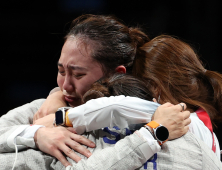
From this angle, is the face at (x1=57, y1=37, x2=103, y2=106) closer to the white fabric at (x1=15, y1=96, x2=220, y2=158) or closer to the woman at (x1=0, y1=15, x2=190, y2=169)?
the woman at (x1=0, y1=15, x2=190, y2=169)

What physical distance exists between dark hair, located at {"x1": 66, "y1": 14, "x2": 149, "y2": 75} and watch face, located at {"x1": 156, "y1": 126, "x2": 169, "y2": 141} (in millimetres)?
477

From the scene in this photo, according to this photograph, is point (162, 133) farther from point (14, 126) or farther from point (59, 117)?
point (14, 126)

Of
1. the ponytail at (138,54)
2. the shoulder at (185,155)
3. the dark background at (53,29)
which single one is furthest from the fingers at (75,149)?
the dark background at (53,29)

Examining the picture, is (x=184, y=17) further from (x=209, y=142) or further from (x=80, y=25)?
(x=209, y=142)

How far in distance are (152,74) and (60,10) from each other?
0.89 meters

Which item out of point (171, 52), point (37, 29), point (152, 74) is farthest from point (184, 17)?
point (37, 29)

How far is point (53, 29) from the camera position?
72.2 inches

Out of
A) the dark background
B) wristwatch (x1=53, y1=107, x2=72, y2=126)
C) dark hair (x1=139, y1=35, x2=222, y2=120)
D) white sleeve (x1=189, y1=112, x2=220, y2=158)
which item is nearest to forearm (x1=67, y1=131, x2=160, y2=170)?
wristwatch (x1=53, y1=107, x2=72, y2=126)

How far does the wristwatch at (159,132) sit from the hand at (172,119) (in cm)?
4

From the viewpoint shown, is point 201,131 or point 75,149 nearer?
point 75,149

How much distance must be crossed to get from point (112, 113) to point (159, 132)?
0.16 metres

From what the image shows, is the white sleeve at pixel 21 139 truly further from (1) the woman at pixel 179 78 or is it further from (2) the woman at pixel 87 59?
(1) the woman at pixel 179 78

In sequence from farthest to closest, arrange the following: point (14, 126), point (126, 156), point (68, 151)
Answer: point (14, 126) < point (68, 151) < point (126, 156)

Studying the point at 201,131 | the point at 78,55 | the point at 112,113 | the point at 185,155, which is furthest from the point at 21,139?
the point at 201,131
